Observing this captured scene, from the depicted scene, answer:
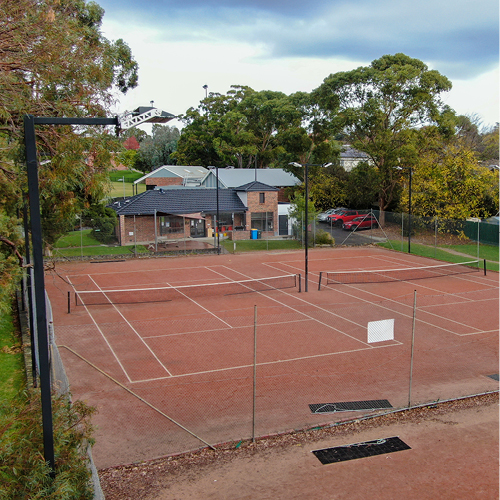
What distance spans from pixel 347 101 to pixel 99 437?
1651 inches

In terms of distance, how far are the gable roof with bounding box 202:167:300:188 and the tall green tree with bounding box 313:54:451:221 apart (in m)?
9.62

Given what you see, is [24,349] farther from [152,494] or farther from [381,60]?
[381,60]

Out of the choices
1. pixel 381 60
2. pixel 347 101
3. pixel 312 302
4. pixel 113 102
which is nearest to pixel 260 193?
pixel 347 101

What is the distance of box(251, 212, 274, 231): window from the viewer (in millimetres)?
43650

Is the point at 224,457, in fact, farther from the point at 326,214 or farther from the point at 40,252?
the point at 326,214

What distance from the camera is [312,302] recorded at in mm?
22188

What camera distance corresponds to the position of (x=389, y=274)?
93.7 ft

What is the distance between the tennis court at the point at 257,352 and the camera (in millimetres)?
11688

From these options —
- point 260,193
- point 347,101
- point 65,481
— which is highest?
point 347,101

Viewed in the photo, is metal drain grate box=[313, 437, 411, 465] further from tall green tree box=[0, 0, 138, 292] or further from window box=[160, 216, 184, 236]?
window box=[160, 216, 184, 236]

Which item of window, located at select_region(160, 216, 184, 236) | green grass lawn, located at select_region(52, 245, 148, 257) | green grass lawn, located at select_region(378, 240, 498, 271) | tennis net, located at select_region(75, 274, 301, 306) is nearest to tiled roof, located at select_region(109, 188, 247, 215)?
window, located at select_region(160, 216, 184, 236)

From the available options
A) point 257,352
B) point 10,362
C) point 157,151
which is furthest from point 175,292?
point 157,151

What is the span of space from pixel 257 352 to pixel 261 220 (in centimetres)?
2886

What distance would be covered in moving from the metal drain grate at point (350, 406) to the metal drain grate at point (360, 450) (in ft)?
4.71
